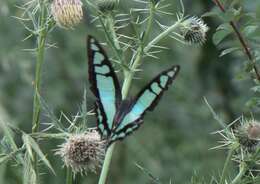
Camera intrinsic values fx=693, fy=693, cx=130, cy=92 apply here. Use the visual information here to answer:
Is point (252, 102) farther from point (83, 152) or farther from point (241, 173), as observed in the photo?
point (83, 152)

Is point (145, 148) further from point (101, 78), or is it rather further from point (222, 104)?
point (101, 78)

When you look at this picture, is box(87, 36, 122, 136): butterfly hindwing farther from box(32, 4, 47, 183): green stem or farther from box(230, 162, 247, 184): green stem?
box(230, 162, 247, 184): green stem

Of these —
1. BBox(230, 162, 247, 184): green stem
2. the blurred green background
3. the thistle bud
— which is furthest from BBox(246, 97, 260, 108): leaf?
the blurred green background

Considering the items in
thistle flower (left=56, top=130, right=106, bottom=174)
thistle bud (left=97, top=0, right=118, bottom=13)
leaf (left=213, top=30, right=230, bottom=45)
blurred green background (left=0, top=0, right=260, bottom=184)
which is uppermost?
thistle bud (left=97, top=0, right=118, bottom=13)

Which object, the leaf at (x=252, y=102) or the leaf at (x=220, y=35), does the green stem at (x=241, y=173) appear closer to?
the leaf at (x=252, y=102)

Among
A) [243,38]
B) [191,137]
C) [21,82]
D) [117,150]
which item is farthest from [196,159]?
[243,38]

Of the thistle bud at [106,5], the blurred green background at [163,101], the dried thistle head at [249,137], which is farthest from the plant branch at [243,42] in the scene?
the blurred green background at [163,101]
